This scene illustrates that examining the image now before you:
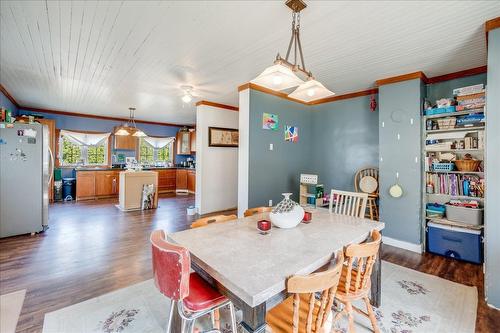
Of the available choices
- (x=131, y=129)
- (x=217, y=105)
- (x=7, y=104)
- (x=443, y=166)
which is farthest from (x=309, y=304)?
(x=131, y=129)

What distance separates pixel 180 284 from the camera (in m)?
1.15

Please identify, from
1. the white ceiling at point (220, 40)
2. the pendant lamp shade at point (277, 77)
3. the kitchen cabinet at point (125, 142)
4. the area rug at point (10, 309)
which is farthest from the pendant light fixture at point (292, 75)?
the kitchen cabinet at point (125, 142)

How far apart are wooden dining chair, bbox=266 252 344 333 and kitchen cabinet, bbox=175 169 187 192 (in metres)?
7.41

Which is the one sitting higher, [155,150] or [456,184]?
[155,150]

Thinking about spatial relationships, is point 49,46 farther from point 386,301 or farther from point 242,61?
point 386,301

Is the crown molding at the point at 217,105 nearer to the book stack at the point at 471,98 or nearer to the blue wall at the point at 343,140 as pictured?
the blue wall at the point at 343,140

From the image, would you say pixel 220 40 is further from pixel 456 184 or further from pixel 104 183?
pixel 104 183

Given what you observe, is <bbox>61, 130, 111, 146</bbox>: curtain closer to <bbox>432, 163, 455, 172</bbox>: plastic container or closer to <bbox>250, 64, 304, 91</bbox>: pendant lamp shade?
<bbox>250, 64, 304, 91</bbox>: pendant lamp shade

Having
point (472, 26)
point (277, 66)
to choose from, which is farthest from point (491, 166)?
point (277, 66)

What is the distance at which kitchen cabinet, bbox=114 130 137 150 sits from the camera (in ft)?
24.7

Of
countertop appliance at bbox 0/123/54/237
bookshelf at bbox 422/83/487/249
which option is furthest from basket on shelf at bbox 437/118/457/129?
countertop appliance at bbox 0/123/54/237

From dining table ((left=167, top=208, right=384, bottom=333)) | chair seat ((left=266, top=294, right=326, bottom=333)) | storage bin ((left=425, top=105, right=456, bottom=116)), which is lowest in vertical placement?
chair seat ((left=266, top=294, right=326, bottom=333))

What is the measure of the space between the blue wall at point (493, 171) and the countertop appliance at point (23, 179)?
577 centimetres

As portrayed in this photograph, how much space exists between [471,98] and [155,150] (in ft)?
28.0
